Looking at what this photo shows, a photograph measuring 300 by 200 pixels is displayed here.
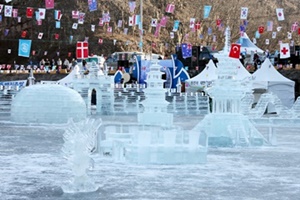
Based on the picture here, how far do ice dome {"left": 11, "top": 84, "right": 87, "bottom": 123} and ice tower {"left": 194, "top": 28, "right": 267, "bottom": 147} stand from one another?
7162mm

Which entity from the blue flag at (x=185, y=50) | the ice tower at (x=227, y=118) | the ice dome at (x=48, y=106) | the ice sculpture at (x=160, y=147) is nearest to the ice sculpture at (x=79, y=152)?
the ice sculpture at (x=160, y=147)

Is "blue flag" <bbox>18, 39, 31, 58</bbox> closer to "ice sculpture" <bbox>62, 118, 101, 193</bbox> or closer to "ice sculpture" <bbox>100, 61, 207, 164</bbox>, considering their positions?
"ice sculpture" <bbox>100, 61, 207, 164</bbox>

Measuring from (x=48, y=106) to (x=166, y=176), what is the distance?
12.8 m

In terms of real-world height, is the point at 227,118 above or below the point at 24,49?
below

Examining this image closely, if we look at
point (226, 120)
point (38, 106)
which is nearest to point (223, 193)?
point (226, 120)

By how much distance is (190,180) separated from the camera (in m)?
11.5

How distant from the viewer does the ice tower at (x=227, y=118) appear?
688 inches

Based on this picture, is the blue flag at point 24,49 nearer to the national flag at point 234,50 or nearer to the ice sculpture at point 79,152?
the national flag at point 234,50

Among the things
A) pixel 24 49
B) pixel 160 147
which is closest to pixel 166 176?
pixel 160 147

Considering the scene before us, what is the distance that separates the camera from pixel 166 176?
468 inches

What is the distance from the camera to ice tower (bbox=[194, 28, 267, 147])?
1747cm

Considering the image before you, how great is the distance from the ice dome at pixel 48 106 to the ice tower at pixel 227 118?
23.5ft

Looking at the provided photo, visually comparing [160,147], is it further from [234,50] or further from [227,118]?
[234,50]

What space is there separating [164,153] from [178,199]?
3809 millimetres
